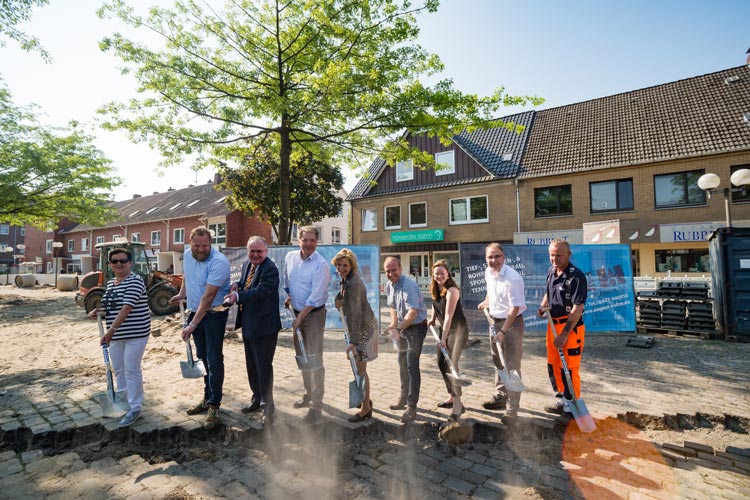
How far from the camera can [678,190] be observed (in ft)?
52.5

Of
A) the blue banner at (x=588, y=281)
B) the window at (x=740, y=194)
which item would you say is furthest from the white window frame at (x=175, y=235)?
the window at (x=740, y=194)

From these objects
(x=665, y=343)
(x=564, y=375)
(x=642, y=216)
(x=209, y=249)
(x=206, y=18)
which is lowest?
(x=665, y=343)

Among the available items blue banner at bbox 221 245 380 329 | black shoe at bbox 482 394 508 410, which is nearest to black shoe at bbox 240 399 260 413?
black shoe at bbox 482 394 508 410

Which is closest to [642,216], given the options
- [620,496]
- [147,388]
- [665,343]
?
[665,343]

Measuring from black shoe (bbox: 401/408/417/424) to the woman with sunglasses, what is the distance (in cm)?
269

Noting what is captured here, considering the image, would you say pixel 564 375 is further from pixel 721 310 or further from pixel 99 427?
pixel 721 310

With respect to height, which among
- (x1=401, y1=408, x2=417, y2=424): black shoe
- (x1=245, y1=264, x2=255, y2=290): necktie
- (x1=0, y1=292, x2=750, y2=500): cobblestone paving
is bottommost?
(x1=0, y1=292, x2=750, y2=500): cobblestone paving

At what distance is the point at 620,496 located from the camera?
2680 mm

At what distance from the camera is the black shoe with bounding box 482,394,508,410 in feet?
13.8

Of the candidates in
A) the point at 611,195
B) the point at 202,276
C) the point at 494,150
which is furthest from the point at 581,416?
the point at 494,150

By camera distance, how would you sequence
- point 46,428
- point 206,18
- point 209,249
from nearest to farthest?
point 46,428 < point 209,249 < point 206,18

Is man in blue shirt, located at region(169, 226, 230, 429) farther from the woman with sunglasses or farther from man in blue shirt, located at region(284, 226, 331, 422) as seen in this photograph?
man in blue shirt, located at region(284, 226, 331, 422)

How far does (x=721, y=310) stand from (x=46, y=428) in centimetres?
1163

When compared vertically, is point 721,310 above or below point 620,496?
above
